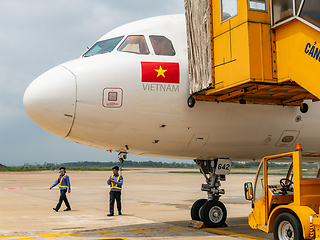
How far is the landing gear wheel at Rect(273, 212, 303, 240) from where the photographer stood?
25.8 feet

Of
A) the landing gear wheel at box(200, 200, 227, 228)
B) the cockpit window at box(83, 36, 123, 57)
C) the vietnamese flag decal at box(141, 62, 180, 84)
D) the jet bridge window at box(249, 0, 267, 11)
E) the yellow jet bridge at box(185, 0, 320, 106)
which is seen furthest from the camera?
the landing gear wheel at box(200, 200, 227, 228)

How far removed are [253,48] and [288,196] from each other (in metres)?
3.82

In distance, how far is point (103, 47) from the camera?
10625 millimetres

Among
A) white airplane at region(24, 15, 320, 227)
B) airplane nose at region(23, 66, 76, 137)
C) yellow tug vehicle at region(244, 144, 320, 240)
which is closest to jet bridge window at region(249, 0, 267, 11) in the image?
white airplane at region(24, 15, 320, 227)

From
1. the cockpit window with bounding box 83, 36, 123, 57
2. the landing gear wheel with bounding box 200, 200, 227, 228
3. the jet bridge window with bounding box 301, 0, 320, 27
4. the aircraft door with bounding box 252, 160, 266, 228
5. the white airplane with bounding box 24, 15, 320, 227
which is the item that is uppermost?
the cockpit window with bounding box 83, 36, 123, 57

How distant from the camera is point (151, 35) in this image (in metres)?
10.5

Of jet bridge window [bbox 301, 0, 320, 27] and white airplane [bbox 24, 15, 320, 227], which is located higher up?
jet bridge window [bbox 301, 0, 320, 27]

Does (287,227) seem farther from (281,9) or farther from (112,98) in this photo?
(112,98)

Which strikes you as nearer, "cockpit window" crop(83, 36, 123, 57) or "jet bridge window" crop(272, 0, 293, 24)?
"jet bridge window" crop(272, 0, 293, 24)

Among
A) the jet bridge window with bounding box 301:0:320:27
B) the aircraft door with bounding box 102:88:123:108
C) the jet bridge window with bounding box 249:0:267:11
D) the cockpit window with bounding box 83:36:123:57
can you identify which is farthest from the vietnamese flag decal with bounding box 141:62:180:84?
the jet bridge window with bounding box 301:0:320:27

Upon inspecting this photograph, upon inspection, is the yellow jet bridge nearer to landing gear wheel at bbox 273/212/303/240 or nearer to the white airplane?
the white airplane

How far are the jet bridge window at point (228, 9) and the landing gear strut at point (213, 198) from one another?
5.08 m

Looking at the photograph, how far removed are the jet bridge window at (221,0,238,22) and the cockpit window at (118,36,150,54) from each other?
91.6 inches

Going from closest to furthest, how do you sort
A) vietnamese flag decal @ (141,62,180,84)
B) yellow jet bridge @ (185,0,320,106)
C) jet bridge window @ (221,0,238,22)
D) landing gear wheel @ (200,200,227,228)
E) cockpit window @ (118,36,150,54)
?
yellow jet bridge @ (185,0,320,106) < jet bridge window @ (221,0,238,22) < vietnamese flag decal @ (141,62,180,84) < cockpit window @ (118,36,150,54) < landing gear wheel @ (200,200,227,228)
